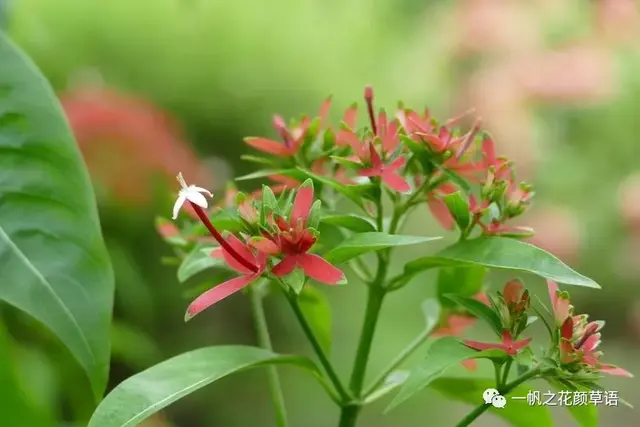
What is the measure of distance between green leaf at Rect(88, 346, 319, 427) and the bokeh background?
0.39 m

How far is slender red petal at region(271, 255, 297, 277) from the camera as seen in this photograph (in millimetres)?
253

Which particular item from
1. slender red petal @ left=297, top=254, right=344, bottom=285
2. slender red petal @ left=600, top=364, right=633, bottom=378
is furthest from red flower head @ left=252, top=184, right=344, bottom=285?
slender red petal @ left=600, top=364, right=633, bottom=378

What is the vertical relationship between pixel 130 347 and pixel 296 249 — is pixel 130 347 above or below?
below

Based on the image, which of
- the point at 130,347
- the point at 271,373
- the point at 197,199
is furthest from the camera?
the point at 130,347

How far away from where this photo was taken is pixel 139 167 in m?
0.98

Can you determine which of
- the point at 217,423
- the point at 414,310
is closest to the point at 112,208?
the point at 217,423

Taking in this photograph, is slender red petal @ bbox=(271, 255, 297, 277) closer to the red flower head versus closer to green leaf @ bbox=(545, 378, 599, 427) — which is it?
the red flower head

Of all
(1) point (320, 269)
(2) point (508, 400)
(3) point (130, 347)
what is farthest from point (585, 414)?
(3) point (130, 347)

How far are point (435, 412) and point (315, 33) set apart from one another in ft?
2.35

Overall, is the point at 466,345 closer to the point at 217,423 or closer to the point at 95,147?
the point at 95,147

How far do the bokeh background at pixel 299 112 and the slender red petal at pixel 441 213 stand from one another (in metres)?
0.44

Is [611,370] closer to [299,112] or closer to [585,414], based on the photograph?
[585,414]

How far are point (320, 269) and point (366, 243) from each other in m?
0.02

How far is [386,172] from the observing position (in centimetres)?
29
